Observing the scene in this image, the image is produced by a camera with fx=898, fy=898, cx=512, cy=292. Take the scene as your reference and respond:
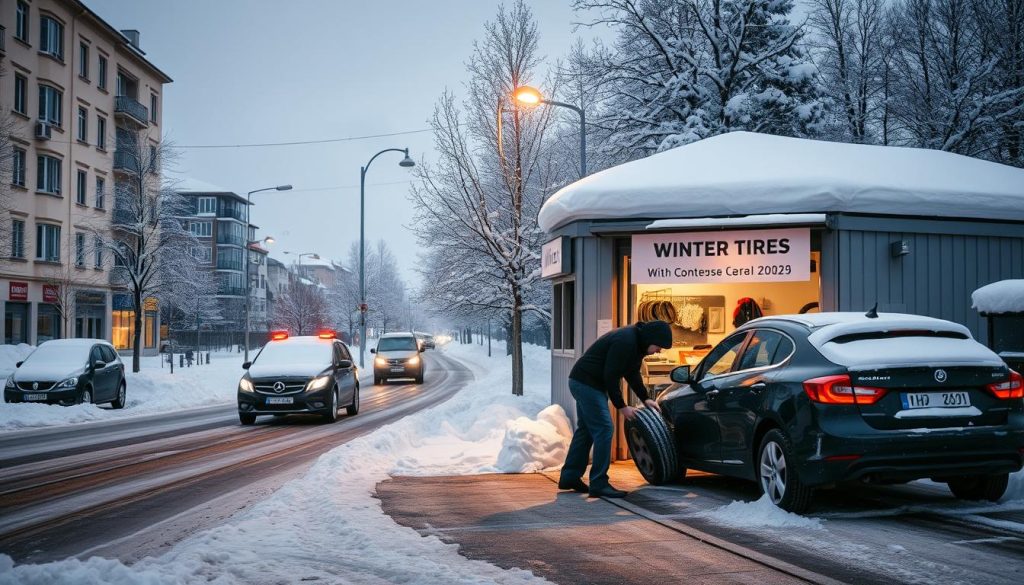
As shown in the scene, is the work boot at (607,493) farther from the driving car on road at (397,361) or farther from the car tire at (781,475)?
the driving car on road at (397,361)

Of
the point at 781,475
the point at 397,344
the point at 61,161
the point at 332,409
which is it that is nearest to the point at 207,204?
the point at 61,161

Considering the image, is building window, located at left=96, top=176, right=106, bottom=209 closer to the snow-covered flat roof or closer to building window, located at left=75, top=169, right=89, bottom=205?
building window, located at left=75, top=169, right=89, bottom=205

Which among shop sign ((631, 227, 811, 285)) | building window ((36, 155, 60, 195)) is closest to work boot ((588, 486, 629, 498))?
shop sign ((631, 227, 811, 285))

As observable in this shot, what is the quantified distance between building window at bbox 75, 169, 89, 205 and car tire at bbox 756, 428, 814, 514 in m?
44.5

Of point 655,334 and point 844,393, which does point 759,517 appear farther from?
point 655,334

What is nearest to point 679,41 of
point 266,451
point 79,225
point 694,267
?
point 694,267

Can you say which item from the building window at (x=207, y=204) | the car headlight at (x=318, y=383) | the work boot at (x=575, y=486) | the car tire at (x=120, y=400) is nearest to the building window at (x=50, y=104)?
the car tire at (x=120, y=400)

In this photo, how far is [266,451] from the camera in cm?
1306

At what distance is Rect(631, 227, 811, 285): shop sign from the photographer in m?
11.1

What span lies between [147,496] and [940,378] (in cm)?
728

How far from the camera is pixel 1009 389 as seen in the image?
6711mm

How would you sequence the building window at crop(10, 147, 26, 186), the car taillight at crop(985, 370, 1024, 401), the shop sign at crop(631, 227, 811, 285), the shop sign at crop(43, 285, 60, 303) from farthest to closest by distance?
the shop sign at crop(43, 285, 60, 303) < the building window at crop(10, 147, 26, 186) < the shop sign at crop(631, 227, 811, 285) < the car taillight at crop(985, 370, 1024, 401)

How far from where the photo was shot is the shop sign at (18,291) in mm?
38812

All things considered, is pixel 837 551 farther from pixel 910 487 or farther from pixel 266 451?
pixel 266 451
